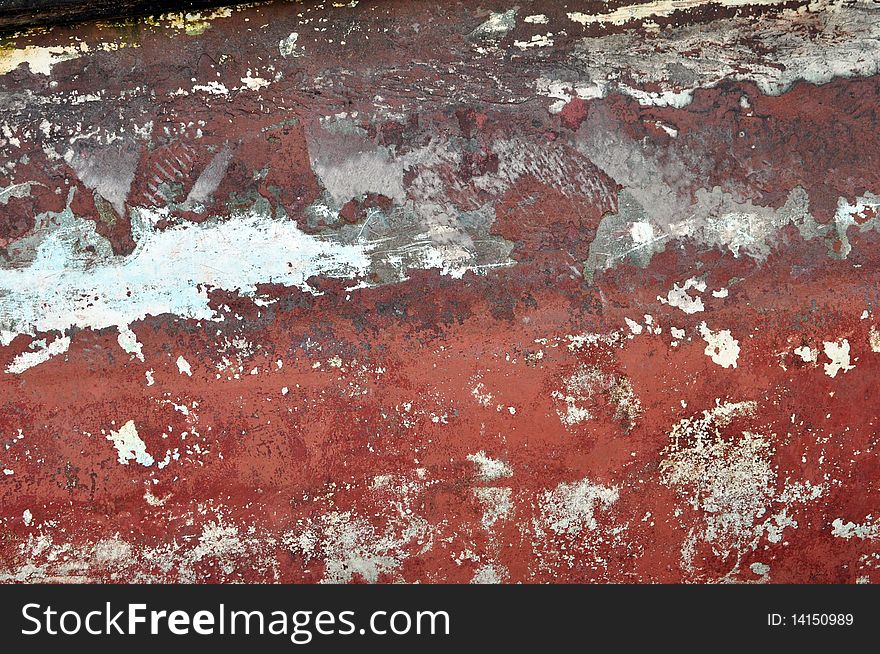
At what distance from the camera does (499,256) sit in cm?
218

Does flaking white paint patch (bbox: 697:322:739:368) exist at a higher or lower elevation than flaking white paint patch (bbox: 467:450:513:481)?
higher

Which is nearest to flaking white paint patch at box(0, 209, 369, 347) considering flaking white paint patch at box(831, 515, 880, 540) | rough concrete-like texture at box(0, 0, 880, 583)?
rough concrete-like texture at box(0, 0, 880, 583)

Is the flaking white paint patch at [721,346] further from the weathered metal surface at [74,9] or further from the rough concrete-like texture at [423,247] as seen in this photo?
the weathered metal surface at [74,9]

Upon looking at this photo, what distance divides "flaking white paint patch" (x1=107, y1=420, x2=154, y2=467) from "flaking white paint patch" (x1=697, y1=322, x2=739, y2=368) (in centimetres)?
221

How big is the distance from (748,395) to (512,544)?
1092 mm

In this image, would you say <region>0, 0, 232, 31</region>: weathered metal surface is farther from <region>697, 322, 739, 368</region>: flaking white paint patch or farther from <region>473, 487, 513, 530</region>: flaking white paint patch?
<region>697, 322, 739, 368</region>: flaking white paint patch

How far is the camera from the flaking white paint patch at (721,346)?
2162 millimetres

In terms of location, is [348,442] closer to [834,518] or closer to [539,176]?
[539,176]

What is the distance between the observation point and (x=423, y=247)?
2.19m

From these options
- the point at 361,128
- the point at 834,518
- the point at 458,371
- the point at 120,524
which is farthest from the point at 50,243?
the point at 834,518

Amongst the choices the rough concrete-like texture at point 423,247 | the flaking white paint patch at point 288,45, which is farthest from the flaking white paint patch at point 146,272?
the flaking white paint patch at point 288,45

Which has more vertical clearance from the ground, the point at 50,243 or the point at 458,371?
the point at 50,243

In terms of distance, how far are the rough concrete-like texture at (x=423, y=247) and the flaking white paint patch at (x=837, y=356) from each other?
12 millimetres

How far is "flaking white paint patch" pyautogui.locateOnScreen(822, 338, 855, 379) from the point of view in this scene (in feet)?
7.05
